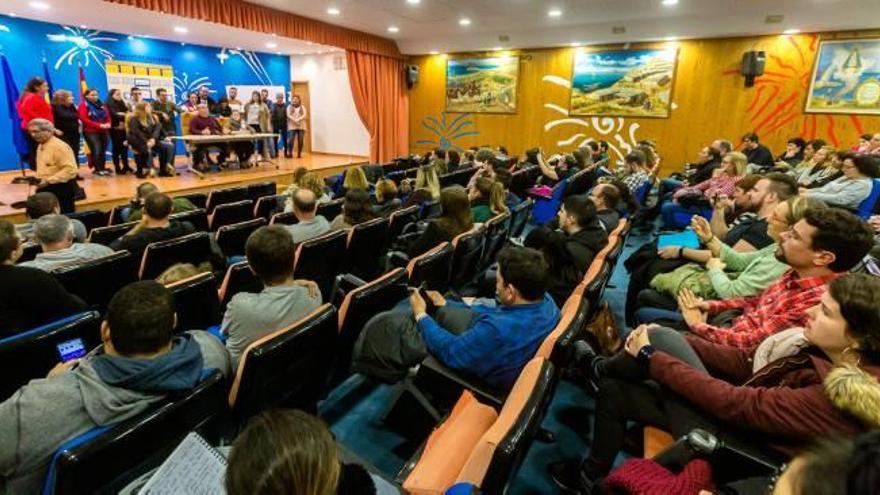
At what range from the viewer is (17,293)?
1.94 metres

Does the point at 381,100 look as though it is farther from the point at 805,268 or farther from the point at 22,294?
the point at 805,268

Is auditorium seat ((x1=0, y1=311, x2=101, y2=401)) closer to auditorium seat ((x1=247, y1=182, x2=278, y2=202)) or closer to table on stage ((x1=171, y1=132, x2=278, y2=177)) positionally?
auditorium seat ((x1=247, y1=182, x2=278, y2=202))

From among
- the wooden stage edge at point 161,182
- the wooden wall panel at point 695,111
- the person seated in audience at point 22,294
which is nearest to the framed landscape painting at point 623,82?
the wooden wall panel at point 695,111

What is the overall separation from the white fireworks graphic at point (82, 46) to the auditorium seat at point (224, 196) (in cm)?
631

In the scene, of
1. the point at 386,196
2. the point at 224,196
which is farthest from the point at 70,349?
the point at 224,196

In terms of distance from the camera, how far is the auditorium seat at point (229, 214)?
13.8ft

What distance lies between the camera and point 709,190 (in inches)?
204

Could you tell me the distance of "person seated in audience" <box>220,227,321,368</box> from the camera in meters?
1.82

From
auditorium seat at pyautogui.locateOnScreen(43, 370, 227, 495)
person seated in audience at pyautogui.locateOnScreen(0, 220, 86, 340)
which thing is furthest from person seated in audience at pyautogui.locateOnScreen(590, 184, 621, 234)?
person seated in audience at pyautogui.locateOnScreen(0, 220, 86, 340)

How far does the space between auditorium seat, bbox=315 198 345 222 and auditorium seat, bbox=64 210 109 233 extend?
84.2 inches

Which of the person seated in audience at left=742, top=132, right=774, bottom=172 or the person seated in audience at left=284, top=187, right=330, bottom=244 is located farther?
the person seated in audience at left=742, top=132, right=774, bottom=172

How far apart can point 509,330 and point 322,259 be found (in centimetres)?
166

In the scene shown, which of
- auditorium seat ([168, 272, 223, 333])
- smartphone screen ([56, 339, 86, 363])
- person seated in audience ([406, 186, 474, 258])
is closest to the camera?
smartphone screen ([56, 339, 86, 363])

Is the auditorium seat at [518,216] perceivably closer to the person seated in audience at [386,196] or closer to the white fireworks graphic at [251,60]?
the person seated in audience at [386,196]
